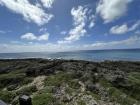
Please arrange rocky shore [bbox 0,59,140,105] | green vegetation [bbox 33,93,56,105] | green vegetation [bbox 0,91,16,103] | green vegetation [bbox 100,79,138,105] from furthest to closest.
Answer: green vegetation [bbox 0,91,16,103], green vegetation [bbox 100,79,138,105], rocky shore [bbox 0,59,140,105], green vegetation [bbox 33,93,56,105]

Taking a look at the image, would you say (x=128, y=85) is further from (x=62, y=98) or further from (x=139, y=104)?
(x=62, y=98)

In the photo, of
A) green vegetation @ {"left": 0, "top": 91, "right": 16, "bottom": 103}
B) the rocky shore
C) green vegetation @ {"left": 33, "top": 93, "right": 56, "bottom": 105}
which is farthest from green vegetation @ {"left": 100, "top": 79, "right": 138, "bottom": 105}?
green vegetation @ {"left": 0, "top": 91, "right": 16, "bottom": 103}

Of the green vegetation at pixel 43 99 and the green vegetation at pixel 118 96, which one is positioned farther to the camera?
the green vegetation at pixel 118 96

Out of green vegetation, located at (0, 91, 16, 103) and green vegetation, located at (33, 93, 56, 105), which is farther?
green vegetation, located at (0, 91, 16, 103)

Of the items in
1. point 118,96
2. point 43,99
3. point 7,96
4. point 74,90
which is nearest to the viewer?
point 43,99

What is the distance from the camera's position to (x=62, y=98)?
3170 centimetres

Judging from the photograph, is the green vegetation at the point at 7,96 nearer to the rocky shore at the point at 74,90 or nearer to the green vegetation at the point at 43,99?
the rocky shore at the point at 74,90

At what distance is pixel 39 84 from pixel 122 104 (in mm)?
18030

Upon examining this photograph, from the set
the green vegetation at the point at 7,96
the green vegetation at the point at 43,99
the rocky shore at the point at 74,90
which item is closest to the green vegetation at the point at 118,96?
the rocky shore at the point at 74,90

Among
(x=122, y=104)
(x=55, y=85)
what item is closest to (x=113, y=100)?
(x=122, y=104)

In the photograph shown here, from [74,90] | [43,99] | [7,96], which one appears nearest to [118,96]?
[74,90]

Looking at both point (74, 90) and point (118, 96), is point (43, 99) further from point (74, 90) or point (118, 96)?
point (118, 96)

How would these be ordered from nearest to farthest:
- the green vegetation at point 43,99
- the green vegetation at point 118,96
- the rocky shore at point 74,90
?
the green vegetation at point 43,99, the rocky shore at point 74,90, the green vegetation at point 118,96

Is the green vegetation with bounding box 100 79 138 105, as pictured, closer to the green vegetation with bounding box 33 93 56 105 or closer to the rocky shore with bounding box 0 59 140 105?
the rocky shore with bounding box 0 59 140 105
